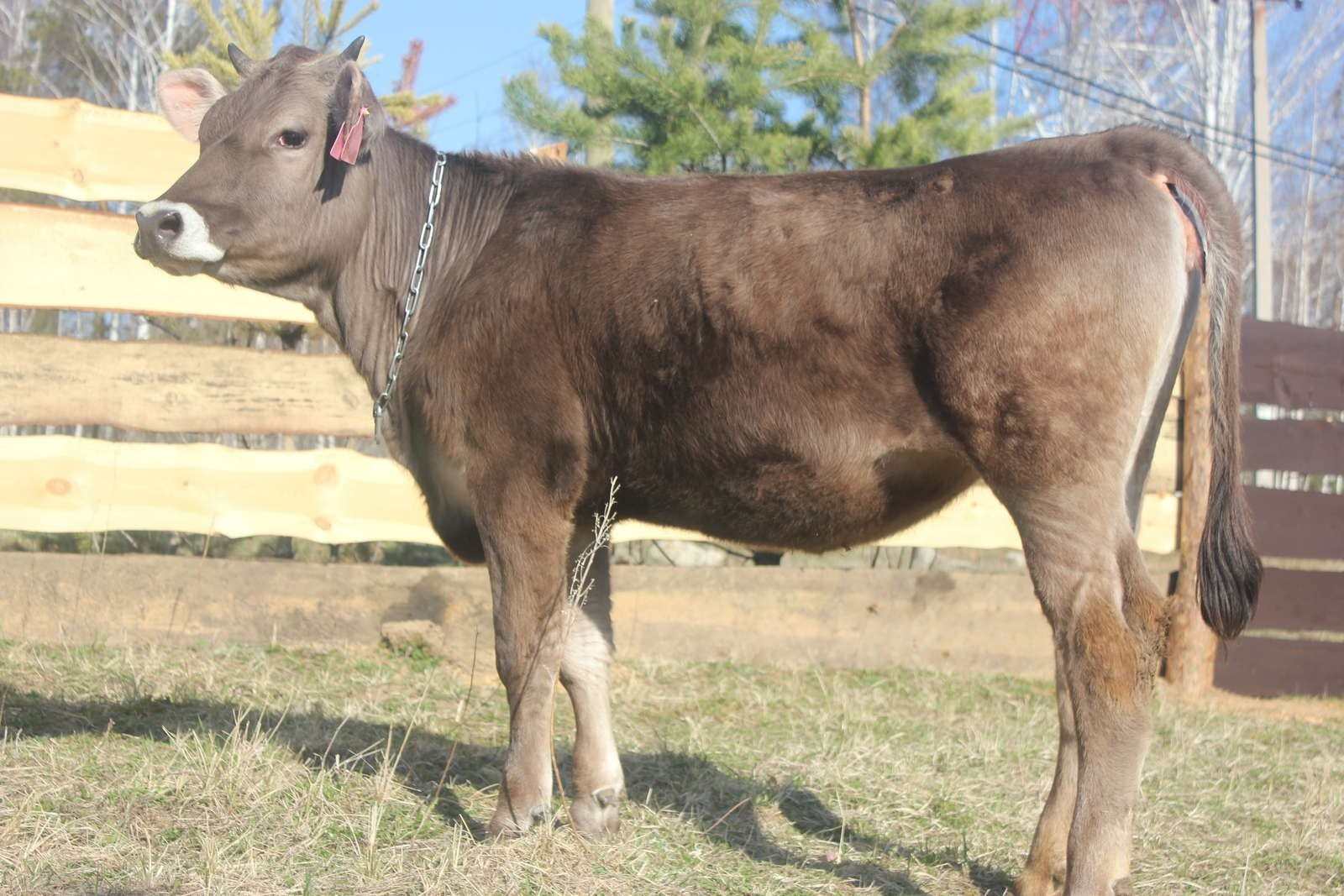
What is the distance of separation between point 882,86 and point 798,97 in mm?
1506

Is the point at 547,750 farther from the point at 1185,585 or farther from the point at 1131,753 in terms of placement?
the point at 1185,585

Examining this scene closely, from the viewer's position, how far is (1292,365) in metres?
7.64

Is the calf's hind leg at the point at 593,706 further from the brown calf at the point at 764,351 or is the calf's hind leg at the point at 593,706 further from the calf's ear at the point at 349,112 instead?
the calf's ear at the point at 349,112

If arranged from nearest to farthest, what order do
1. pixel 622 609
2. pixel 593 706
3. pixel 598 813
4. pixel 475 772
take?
pixel 598 813
pixel 593 706
pixel 475 772
pixel 622 609

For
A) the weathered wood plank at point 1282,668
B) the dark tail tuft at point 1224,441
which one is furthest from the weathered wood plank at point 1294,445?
the dark tail tuft at point 1224,441

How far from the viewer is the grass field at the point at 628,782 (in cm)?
325

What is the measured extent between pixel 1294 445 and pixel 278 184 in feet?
21.6

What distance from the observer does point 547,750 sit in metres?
3.73

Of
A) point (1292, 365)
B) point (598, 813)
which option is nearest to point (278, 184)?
point (598, 813)

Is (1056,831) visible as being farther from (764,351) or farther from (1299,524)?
(1299,524)

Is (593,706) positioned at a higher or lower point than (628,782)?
higher

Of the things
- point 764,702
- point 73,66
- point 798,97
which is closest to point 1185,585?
point 764,702

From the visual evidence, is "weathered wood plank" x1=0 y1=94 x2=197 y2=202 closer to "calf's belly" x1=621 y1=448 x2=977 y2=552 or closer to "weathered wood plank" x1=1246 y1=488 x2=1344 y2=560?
"calf's belly" x1=621 y1=448 x2=977 y2=552

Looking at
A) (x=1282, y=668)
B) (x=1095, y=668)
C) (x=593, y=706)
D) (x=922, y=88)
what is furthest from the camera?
(x=922, y=88)
